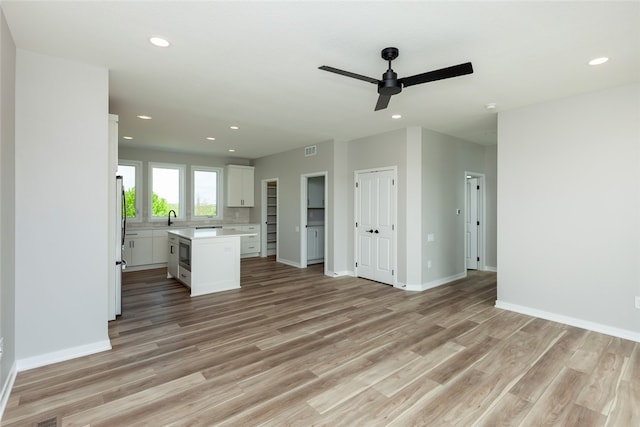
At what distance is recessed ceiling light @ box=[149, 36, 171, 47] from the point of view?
94.8 inches

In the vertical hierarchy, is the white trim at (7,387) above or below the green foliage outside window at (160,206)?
below

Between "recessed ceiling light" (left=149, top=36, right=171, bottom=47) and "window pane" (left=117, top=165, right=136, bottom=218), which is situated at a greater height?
"recessed ceiling light" (left=149, top=36, right=171, bottom=47)

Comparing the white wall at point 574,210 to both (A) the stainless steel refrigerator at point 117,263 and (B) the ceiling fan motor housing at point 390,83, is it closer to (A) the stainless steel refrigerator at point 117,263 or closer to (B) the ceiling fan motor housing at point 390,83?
(B) the ceiling fan motor housing at point 390,83

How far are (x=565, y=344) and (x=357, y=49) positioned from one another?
3.40 metres

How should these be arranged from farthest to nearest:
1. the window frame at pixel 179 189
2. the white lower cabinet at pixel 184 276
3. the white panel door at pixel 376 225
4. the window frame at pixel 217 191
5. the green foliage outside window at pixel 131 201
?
1. the window frame at pixel 217 191
2. the window frame at pixel 179 189
3. the green foliage outside window at pixel 131 201
4. the white panel door at pixel 376 225
5. the white lower cabinet at pixel 184 276

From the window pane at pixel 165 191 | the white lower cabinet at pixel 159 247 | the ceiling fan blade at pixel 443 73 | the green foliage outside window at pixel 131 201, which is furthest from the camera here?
the window pane at pixel 165 191

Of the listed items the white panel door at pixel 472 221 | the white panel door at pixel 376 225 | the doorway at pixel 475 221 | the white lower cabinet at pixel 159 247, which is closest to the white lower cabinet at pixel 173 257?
the white lower cabinet at pixel 159 247

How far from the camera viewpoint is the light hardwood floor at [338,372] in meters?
2.04

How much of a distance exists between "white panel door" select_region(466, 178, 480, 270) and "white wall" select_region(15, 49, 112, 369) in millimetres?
6330

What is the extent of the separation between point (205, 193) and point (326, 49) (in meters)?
6.29

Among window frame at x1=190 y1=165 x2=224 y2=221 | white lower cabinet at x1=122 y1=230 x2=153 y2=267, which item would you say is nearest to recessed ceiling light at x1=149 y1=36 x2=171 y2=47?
white lower cabinet at x1=122 y1=230 x2=153 y2=267

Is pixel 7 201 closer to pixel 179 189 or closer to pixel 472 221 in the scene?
pixel 179 189

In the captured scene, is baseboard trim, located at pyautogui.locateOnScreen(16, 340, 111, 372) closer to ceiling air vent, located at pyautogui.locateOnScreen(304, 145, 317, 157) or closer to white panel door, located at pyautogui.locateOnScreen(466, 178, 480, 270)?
ceiling air vent, located at pyautogui.locateOnScreen(304, 145, 317, 157)

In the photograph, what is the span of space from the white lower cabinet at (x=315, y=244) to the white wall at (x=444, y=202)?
2930 mm
